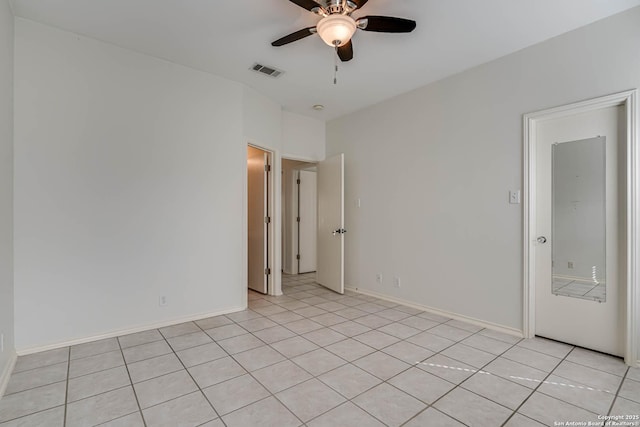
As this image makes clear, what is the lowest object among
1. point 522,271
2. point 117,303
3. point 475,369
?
point 475,369

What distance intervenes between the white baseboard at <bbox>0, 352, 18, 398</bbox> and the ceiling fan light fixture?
3.23 m

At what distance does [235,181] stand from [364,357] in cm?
244

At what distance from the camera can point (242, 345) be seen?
2.78 m

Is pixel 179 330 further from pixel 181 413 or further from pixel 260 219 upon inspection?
pixel 260 219

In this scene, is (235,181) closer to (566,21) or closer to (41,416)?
(41,416)

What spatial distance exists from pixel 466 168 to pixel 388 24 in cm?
188

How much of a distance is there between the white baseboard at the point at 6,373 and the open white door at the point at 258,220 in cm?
266

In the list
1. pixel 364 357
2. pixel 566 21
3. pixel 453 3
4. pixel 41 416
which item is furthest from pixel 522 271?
pixel 41 416

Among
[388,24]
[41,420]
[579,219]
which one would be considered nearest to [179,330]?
[41,420]

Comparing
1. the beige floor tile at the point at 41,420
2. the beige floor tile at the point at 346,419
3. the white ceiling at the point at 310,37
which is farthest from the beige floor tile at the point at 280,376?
the white ceiling at the point at 310,37

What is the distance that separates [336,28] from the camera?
2.14 meters

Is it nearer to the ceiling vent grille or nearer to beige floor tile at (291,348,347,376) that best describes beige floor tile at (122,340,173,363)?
beige floor tile at (291,348,347,376)

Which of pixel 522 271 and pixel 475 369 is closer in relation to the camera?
pixel 475 369

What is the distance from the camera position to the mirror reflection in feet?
8.61
